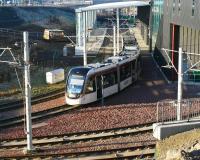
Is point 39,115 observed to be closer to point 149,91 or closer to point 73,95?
point 73,95

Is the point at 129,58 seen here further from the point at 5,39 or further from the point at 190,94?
the point at 5,39

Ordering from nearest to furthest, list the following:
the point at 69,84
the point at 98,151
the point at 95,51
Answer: the point at 98,151 < the point at 69,84 < the point at 95,51

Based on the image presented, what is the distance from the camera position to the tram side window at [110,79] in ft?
92.7

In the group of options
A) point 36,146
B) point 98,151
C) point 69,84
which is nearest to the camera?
point 98,151

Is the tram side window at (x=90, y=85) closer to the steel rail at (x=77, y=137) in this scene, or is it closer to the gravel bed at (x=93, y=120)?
the gravel bed at (x=93, y=120)

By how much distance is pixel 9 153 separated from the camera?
19.2 metres

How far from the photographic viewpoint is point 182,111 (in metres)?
23.4

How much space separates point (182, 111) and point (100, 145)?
5.59m

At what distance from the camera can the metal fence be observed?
22.9 metres

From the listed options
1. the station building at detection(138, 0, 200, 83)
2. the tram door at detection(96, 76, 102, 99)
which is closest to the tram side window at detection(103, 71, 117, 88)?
the tram door at detection(96, 76, 102, 99)

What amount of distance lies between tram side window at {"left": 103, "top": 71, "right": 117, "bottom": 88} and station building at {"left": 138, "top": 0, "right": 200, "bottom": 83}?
10.6 feet

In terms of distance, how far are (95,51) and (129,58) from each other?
20.7m

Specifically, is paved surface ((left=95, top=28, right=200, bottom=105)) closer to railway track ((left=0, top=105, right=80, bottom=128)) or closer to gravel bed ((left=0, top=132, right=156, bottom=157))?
railway track ((left=0, top=105, right=80, bottom=128))

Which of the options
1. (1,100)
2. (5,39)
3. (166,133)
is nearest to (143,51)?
(5,39)
